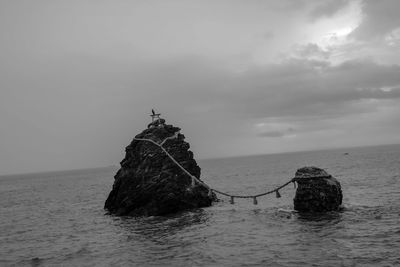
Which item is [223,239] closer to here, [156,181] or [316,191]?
[316,191]

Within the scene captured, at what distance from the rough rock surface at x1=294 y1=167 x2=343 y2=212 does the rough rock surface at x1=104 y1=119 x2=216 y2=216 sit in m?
9.76

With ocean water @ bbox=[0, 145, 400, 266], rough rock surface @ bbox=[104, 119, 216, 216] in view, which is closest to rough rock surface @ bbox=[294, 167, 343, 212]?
ocean water @ bbox=[0, 145, 400, 266]

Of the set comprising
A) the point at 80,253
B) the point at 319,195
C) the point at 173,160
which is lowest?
the point at 80,253

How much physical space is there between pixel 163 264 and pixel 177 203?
1405 centimetres

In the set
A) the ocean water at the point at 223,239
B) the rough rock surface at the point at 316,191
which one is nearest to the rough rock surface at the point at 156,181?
the ocean water at the point at 223,239

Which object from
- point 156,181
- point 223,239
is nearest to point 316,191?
point 223,239

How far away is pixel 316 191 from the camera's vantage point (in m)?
27.2

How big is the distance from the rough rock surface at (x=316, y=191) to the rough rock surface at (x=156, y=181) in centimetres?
976

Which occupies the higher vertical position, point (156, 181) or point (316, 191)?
point (156, 181)

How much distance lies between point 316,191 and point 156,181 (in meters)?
12.7

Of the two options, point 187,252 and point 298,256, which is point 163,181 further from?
point 298,256

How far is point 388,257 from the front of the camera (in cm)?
1670

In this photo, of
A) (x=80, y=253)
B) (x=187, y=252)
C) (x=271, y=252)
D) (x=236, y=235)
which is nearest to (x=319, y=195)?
(x=236, y=235)

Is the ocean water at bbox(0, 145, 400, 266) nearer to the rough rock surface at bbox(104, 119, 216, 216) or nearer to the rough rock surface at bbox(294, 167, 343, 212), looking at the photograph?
the rough rock surface at bbox(294, 167, 343, 212)
